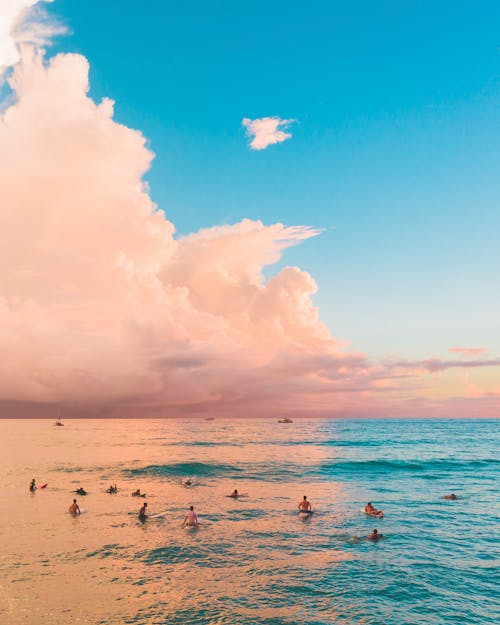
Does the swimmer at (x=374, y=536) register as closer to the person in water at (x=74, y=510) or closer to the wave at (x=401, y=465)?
the person in water at (x=74, y=510)

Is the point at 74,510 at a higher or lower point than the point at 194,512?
lower

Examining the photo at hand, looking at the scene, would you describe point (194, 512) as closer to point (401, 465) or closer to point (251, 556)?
point (251, 556)

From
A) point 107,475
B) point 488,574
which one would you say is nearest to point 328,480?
point 107,475

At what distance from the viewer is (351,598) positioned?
24.3 meters

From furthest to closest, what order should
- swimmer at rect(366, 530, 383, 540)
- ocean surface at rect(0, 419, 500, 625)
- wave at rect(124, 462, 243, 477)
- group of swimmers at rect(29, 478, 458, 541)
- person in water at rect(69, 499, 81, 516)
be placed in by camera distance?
wave at rect(124, 462, 243, 477) → person in water at rect(69, 499, 81, 516) → group of swimmers at rect(29, 478, 458, 541) → swimmer at rect(366, 530, 383, 540) → ocean surface at rect(0, 419, 500, 625)

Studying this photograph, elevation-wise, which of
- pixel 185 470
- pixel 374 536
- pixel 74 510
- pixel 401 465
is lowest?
pixel 401 465

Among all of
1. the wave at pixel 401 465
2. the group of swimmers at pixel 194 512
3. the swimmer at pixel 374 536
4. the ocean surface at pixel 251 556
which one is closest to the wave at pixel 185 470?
the ocean surface at pixel 251 556

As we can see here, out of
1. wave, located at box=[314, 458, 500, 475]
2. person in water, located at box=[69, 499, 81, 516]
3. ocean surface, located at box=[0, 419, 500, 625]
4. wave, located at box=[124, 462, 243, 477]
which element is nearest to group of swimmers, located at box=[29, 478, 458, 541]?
person in water, located at box=[69, 499, 81, 516]

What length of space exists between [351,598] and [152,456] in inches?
3258

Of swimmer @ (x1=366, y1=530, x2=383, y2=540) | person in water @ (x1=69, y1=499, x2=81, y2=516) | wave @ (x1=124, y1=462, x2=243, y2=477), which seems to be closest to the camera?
swimmer @ (x1=366, y1=530, x2=383, y2=540)

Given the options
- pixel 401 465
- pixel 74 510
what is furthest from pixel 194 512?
pixel 401 465

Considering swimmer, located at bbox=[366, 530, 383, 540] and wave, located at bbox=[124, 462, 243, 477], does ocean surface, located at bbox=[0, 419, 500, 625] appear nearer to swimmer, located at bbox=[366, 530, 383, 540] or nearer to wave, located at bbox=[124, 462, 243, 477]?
swimmer, located at bbox=[366, 530, 383, 540]

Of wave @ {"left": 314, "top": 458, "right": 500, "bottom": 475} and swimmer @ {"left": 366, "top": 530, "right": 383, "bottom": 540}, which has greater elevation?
swimmer @ {"left": 366, "top": 530, "right": 383, "bottom": 540}

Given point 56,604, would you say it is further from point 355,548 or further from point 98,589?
point 355,548
